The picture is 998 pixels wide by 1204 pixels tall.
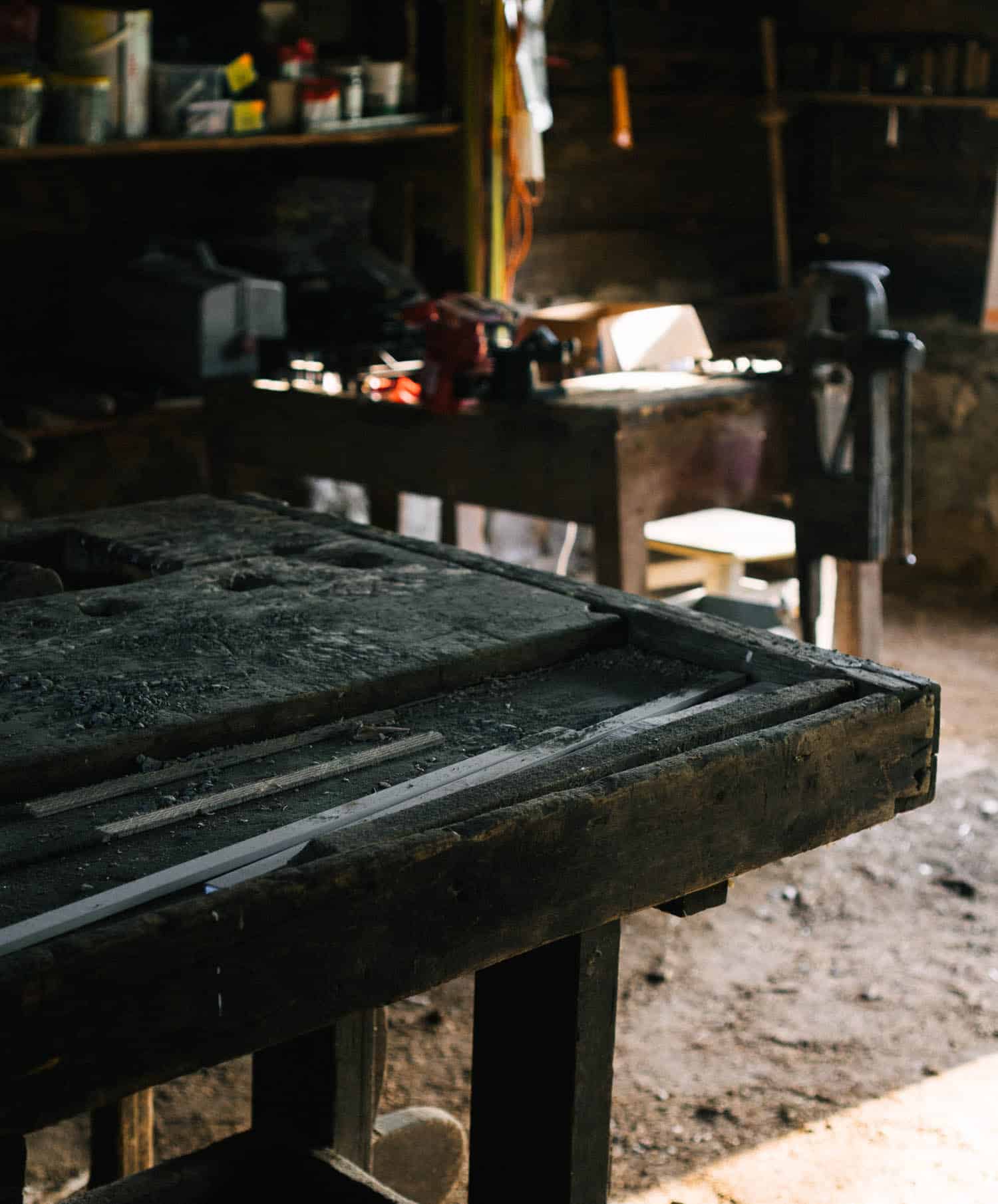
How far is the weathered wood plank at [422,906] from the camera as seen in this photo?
1.14 m

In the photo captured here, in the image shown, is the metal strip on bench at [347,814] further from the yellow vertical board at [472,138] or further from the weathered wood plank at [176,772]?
the yellow vertical board at [472,138]

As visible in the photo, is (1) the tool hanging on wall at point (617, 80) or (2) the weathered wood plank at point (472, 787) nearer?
(2) the weathered wood plank at point (472, 787)

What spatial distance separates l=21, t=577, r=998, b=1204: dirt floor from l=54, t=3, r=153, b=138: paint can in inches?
A: 91.1

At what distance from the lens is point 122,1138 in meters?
2.34

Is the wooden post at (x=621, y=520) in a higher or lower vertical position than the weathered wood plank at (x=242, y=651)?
lower

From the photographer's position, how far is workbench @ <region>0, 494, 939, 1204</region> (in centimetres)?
121

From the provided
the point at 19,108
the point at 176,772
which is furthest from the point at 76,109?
the point at 176,772

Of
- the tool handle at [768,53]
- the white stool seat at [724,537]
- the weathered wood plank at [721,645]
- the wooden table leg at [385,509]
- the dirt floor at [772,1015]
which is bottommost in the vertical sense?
the dirt floor at [772,1015]

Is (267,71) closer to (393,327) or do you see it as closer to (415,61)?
(415,61)

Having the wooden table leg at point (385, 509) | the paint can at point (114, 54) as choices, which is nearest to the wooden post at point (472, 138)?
the wooden table leg at point (385, 509)

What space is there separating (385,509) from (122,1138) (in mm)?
2697

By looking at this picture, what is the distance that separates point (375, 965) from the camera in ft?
4.29

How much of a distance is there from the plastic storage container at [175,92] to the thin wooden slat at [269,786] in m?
2.92

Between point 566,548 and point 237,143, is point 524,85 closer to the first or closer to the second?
point 237,143
